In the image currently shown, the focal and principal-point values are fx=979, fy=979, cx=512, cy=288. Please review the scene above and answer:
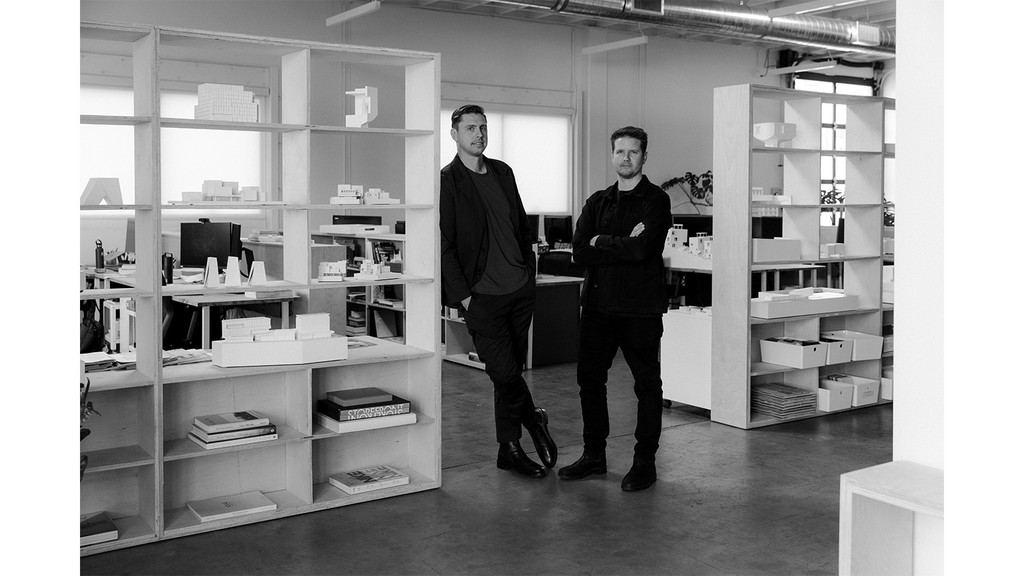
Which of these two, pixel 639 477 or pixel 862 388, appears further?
pixel 862 388

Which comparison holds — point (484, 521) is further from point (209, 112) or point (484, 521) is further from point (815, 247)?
point (815, 247)

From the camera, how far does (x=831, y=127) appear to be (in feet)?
51.4

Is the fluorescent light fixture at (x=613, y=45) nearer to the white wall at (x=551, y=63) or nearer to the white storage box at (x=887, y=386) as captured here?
the white wall at (x=551, y=63)

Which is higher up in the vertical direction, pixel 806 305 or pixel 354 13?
pixel 354 13

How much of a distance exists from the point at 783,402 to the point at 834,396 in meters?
0.48

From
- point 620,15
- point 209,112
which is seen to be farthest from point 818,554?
point 620,15

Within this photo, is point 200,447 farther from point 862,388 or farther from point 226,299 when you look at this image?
point 862,388

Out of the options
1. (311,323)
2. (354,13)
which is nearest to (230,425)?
(311,323)

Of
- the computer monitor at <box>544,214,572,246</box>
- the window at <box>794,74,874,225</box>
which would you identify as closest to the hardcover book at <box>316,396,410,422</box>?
the computer monitor at <box>544,214,572,246</box>

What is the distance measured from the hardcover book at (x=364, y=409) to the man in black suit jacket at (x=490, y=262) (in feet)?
1.54

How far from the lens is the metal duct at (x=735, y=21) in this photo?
365 inches

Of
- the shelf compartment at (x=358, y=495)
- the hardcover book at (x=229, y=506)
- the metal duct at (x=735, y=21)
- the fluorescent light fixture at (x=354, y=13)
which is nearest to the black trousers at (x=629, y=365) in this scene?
the shelf compartment at (x=358, y=495)

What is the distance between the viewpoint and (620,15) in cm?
957

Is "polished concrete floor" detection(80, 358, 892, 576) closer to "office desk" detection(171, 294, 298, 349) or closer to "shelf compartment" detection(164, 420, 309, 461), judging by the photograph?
"shelf compartment" detection(164, 420, 309, 461)
